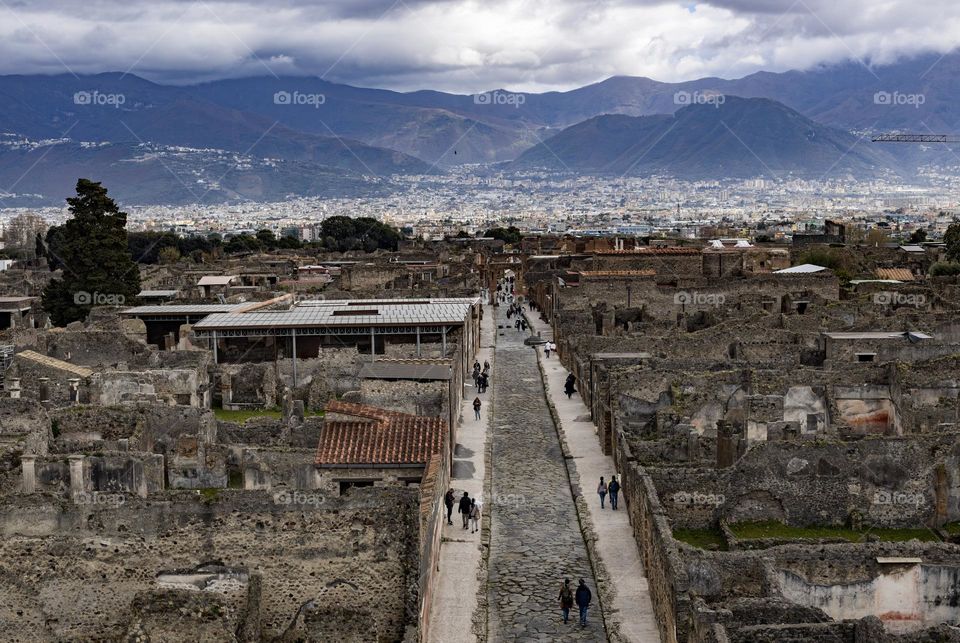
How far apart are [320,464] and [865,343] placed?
62.0ft

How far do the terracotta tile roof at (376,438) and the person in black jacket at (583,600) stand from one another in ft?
15.8

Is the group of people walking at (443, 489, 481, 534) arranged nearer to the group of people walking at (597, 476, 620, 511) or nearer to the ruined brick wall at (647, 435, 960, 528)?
the group of people walking at (597, 476, 620, 511)

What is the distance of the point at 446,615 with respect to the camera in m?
18.4

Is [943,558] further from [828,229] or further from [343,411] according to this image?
[828,229]

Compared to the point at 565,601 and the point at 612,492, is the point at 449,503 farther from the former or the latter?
the point at 565,601

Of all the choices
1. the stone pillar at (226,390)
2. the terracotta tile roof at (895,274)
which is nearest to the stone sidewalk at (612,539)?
the stone pillar at (226,390)

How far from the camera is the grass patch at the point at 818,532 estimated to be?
824 inches

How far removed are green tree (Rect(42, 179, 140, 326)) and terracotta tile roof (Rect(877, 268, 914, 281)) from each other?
4000 cm

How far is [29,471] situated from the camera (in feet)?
68.5

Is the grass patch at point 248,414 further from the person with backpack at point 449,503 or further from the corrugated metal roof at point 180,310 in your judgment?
the corrugated metal roof at point 180,310

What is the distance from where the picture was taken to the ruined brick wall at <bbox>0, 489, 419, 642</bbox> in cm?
1583

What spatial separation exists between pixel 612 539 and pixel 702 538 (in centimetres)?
210

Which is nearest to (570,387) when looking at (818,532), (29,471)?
(818,532)

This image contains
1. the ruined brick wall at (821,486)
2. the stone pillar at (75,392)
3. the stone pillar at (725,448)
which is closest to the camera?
the ruined brick wall at (821,486)
